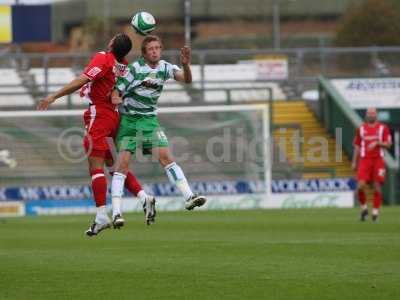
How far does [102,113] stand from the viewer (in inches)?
563

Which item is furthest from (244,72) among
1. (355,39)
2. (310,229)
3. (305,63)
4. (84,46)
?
(84,46)

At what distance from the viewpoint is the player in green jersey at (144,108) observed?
1412 centimetres

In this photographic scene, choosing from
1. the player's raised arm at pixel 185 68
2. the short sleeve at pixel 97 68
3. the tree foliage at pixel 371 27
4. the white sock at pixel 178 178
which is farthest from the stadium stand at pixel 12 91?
the short sleeve at pixel 97 68

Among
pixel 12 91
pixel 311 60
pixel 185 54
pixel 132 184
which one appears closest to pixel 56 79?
pixel 12 91

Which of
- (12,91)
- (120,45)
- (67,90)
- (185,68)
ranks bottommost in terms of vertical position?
Answer: (67,90)

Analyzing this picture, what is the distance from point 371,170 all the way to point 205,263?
11.5 meters

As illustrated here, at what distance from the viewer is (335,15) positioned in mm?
64438

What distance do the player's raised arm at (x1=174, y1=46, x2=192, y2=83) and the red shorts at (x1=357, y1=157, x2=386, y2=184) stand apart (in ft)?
32.0

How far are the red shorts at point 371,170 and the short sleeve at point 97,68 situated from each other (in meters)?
10.4

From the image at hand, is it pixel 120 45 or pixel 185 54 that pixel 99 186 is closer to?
pixel 120 45

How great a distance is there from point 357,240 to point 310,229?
3251 mm

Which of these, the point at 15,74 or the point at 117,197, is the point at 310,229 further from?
the point at 15,74

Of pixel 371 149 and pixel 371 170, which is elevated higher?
pixel 371 149

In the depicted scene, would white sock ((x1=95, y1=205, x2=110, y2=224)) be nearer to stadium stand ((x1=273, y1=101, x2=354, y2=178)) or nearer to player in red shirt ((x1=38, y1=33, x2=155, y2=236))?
player in red shirt ((x1=38, y1=33, x2=155, y2=236))
